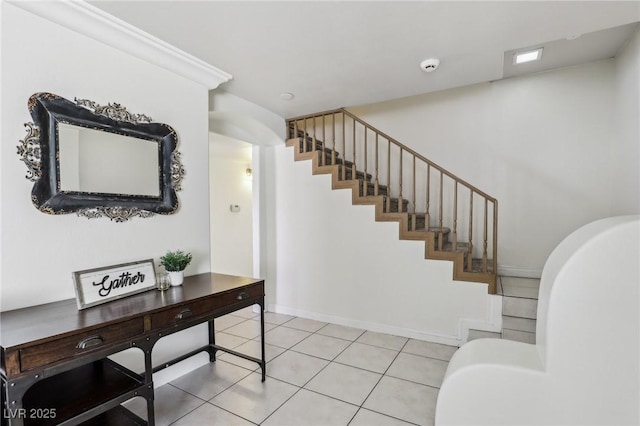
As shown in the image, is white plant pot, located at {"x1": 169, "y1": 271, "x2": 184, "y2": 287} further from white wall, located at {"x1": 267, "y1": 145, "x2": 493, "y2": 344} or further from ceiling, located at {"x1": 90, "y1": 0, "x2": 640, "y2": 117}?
white wall, located at {"x1": 267, "y1": 145, "x2": 493, "y2": 344}

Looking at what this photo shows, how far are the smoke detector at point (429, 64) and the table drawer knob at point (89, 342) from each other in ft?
9.54

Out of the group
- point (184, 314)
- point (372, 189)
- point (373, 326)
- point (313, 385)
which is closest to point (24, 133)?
point (184, 314)

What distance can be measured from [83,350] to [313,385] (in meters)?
1.61

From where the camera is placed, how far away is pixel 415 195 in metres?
4.02

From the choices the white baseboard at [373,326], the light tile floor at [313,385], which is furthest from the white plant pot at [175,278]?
the white baseboard at [373,326]

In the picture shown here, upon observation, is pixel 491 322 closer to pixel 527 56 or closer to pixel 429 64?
pixel 429 64

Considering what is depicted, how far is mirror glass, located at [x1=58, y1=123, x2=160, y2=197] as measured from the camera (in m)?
1.81

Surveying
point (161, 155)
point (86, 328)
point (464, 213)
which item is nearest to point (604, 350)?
point (86, 328)

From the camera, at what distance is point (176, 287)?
2.16m

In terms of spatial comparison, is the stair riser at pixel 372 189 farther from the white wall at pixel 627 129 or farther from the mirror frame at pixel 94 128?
the white wall at pixel 627 129

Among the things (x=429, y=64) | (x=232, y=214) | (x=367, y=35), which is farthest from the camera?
(x=232, y=214)

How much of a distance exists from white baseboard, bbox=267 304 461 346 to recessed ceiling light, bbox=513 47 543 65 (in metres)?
2.86

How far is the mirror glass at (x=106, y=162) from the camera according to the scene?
1814 mm

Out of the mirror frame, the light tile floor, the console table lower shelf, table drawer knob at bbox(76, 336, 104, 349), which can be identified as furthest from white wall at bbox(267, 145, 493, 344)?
table drawer knob at bbox(76, 336, 104, 349)
